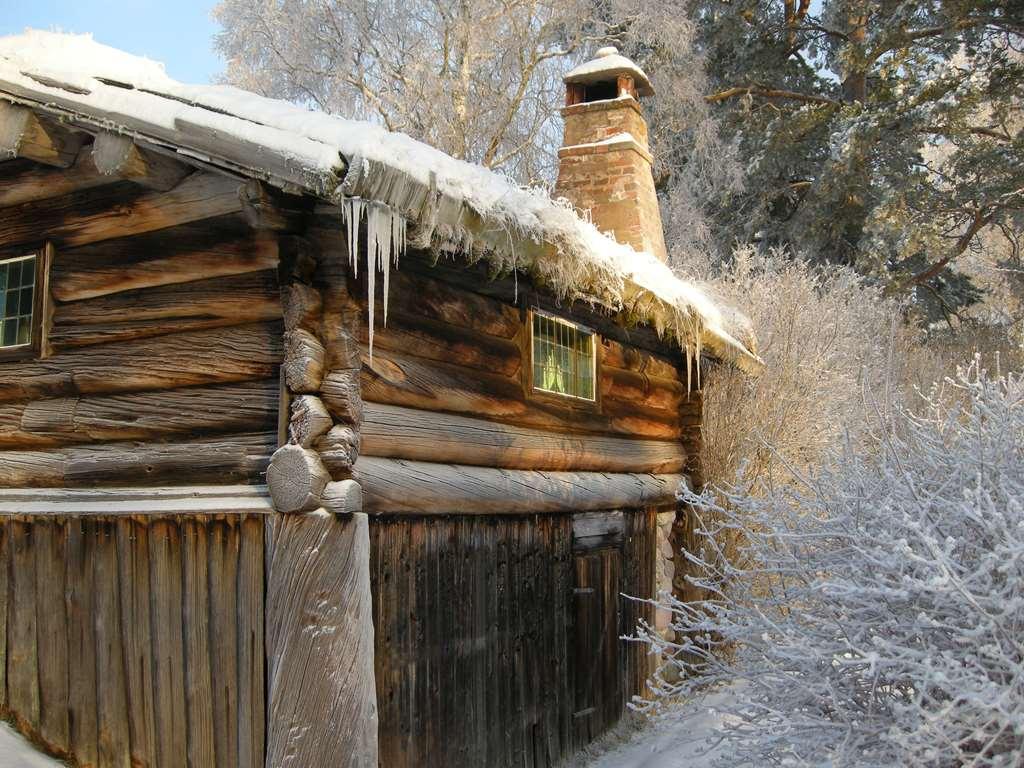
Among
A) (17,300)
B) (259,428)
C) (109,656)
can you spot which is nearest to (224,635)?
(109,656)

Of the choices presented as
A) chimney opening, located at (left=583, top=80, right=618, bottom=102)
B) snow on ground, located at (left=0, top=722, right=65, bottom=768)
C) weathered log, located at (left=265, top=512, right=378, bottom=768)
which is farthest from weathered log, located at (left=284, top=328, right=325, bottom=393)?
chimney opening, located at (left=583, top=80, right=618, bottom=102)

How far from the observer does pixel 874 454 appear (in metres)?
4.83

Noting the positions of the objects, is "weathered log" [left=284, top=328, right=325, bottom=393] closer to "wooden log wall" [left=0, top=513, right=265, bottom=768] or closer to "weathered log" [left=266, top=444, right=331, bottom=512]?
"weathered log" [left=266, top=444, right=331, bottom=512]

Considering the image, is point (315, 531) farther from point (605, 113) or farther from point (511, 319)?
point (605, 113)

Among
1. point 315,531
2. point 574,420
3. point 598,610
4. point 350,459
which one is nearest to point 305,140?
point 350,459

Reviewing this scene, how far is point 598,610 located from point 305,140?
467 centimetres

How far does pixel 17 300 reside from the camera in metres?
5.75

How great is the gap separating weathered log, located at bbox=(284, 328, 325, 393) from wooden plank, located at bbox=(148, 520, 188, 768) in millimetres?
1047

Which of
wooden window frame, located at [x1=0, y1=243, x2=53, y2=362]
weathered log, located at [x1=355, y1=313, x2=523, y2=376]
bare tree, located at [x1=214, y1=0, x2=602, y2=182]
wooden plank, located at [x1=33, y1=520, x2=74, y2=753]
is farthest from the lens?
bare tree, located at [x1=214, y1=0, x2=602, y2=182]

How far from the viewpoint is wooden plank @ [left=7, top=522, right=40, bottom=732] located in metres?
5.43

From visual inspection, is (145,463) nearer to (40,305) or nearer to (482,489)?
(40,305)

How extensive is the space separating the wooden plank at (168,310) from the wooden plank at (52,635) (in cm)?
109

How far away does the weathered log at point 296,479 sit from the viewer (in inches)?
176

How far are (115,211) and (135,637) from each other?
2.28 meters
